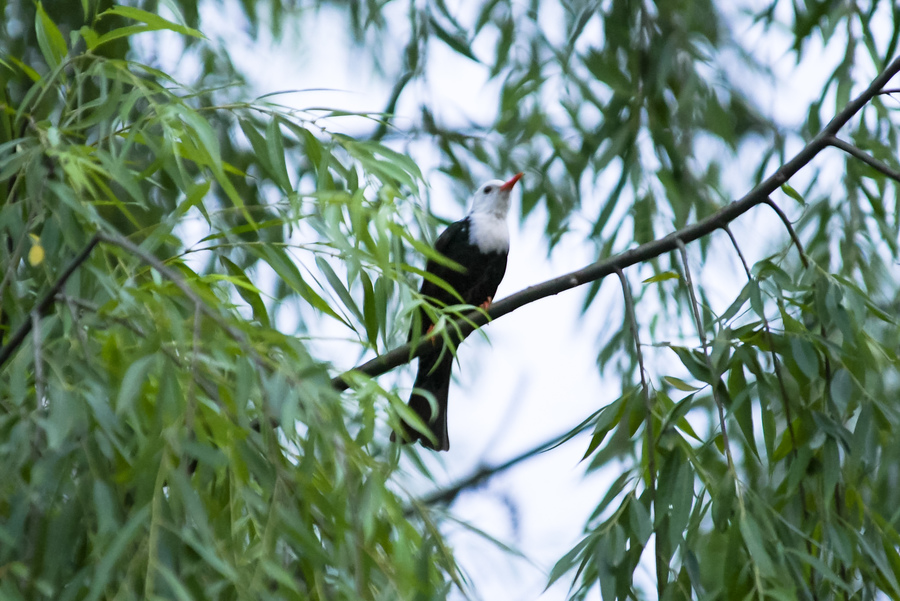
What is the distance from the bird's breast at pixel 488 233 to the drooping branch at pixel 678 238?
1526mm

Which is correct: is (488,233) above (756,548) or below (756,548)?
above

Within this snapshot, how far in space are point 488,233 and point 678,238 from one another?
5.61 ft

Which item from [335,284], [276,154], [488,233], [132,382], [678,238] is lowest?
[132,382]

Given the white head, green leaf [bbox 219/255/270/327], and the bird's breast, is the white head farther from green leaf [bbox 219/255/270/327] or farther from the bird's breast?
green leaf [bbox 219/255/270/327]

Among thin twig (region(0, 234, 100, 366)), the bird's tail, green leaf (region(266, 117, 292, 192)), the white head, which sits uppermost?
the white head

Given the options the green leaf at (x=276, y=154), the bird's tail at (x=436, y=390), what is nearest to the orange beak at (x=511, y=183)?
the bird's tail at (x=436, y=390)

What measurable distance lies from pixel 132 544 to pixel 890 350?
4.92ft

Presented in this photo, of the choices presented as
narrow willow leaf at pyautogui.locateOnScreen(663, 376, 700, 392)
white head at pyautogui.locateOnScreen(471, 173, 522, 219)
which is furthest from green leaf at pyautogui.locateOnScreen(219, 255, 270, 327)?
white head at pyautogui.locateOnScreen(471, 173, 522, 219)

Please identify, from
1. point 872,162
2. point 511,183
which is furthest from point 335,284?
point 511,183

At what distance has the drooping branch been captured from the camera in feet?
5.88

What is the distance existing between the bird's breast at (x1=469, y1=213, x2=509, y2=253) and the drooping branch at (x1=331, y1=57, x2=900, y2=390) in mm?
1526

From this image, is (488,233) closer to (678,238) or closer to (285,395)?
(678,238)

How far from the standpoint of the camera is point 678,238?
6.16 ft

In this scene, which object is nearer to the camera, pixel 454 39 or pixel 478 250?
Result: pixel 454 39
